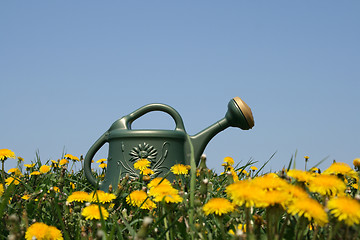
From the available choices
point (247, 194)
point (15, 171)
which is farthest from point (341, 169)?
point (15, 171)

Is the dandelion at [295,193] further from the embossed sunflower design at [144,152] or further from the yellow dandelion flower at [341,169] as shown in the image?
the embossed sunflower design at [144,152]

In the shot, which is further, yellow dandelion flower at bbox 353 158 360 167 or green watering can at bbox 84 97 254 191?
green watering can at bbox 84 97 254 191

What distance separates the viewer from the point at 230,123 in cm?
300

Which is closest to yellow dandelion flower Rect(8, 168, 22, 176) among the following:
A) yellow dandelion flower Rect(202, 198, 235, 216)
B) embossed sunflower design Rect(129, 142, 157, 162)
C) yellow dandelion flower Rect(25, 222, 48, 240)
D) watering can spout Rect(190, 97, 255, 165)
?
embossed sunflower design Rect(129, 142, 157, 162)

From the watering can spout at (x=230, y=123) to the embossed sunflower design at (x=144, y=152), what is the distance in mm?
388

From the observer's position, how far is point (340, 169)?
1229 mm

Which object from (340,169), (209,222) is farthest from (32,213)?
(340,169)

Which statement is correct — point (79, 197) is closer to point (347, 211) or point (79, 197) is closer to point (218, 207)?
point (218, 207)

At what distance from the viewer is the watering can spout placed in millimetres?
2891

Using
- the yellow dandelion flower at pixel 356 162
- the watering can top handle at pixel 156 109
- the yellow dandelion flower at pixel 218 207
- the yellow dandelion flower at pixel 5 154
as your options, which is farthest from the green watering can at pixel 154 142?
the yellow dandelion flower at pixel 218 207

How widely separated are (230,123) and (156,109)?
0.57 m

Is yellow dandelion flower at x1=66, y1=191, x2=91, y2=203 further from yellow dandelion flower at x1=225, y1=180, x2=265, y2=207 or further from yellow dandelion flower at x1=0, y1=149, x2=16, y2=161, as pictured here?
yellow dandelion flower at x1=0, y1=149, x2=16, y2=161

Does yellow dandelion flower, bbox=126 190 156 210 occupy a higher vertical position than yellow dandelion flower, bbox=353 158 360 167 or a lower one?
lower

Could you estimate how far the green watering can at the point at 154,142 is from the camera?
2693mm
